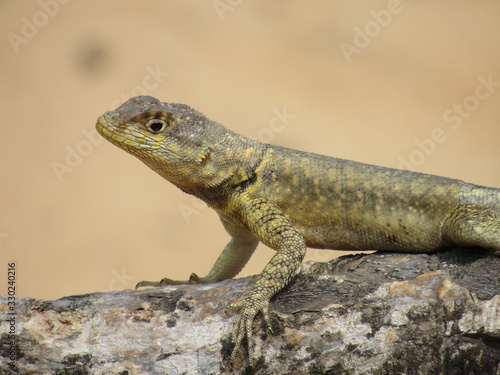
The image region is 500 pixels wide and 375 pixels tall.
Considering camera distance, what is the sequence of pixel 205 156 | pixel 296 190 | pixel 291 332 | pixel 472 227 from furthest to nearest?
pixel 296 190
pixel 205 156
pixel 472 227
pixel 291 332

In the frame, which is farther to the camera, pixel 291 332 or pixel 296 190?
pixel 296 190

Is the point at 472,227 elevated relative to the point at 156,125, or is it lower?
elevated

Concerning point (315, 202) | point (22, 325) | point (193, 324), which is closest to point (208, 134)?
point (315, 202)

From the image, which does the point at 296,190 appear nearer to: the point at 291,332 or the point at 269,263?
the point at 269,263

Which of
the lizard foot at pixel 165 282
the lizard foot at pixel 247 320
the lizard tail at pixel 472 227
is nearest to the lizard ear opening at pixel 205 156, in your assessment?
the lizard foot at pixel 165 282

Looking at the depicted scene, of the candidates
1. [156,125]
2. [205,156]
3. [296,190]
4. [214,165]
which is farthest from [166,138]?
[296,190]

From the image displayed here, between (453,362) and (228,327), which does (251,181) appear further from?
(453,362)

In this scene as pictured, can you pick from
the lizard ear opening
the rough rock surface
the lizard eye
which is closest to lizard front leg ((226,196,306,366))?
the rough rock surface
